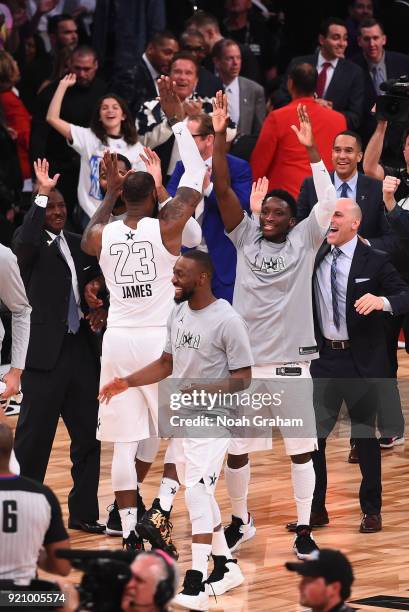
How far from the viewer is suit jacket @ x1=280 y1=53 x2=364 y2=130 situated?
12188mm

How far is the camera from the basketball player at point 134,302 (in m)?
7.42

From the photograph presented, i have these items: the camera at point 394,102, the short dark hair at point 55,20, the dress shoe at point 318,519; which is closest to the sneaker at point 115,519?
the dress shoe at point 318,519

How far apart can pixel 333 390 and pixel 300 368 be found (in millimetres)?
507

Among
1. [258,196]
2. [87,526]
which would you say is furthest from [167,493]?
[258,196]

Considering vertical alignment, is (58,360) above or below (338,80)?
below

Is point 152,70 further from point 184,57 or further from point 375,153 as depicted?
point 375,153

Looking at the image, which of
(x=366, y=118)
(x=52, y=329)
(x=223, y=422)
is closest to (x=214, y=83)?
(x=366, y=118)

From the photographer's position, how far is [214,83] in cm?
1160

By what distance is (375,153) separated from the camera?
1015 cm

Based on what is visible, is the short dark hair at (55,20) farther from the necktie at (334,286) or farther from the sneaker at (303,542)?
the sneaker at (303,542)

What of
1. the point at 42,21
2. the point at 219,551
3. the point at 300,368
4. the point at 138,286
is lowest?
the point at 219,551

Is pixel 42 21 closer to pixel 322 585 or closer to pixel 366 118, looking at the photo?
pixel 366 118

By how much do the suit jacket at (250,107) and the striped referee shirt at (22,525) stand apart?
7156 millimetres

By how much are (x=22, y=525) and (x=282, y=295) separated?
307 cm
